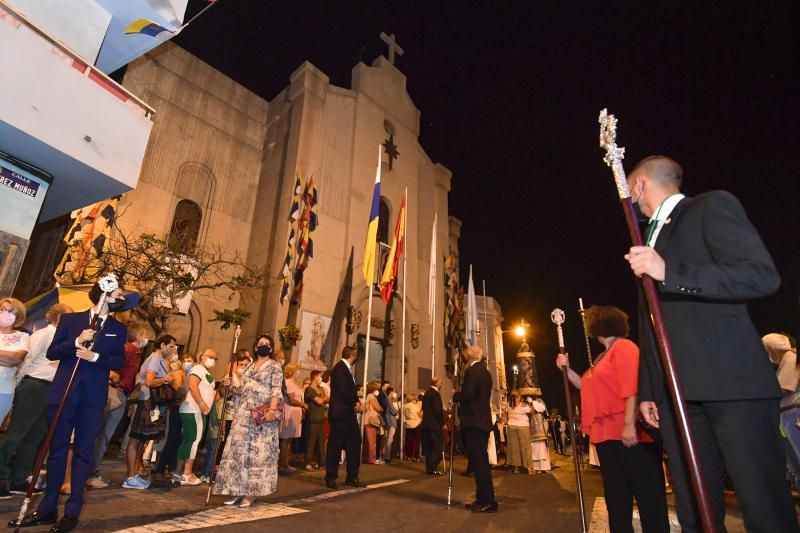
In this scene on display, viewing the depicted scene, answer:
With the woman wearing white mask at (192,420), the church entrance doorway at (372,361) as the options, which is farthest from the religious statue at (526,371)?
the woman wearing white mask at (192,420)

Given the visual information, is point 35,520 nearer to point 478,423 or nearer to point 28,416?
point 28,416

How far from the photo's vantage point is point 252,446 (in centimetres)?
489

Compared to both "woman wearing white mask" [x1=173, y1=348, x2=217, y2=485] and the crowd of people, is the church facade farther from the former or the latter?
"woman wearing white mask" [x1=173, y1=348, x2=217, y2=485]

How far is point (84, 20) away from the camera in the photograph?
9828 millimetres

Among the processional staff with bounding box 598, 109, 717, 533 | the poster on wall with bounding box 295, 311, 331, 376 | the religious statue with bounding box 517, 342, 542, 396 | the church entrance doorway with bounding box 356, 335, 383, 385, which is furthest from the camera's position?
the church entrance doorway with bounding box 356, 335, 383, 385

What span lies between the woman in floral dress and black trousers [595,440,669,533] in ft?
11.8

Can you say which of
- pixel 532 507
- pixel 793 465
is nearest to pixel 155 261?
pixel 532 507

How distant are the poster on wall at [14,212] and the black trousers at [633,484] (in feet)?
30.3

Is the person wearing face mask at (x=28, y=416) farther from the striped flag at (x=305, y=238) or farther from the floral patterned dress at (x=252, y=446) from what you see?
the striped flag at (x=305, y=238)

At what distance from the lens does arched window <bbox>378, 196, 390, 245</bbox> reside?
20.5 meters

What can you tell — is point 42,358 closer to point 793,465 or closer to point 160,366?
point 160,366

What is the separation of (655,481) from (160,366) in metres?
6.00

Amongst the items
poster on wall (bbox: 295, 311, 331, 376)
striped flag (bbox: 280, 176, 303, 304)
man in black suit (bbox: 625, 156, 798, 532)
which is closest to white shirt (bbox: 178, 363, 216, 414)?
man in black suit (bbox: 625, 156, 798, 532)

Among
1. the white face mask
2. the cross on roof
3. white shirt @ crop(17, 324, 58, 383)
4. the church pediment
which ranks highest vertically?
the cross on roof
